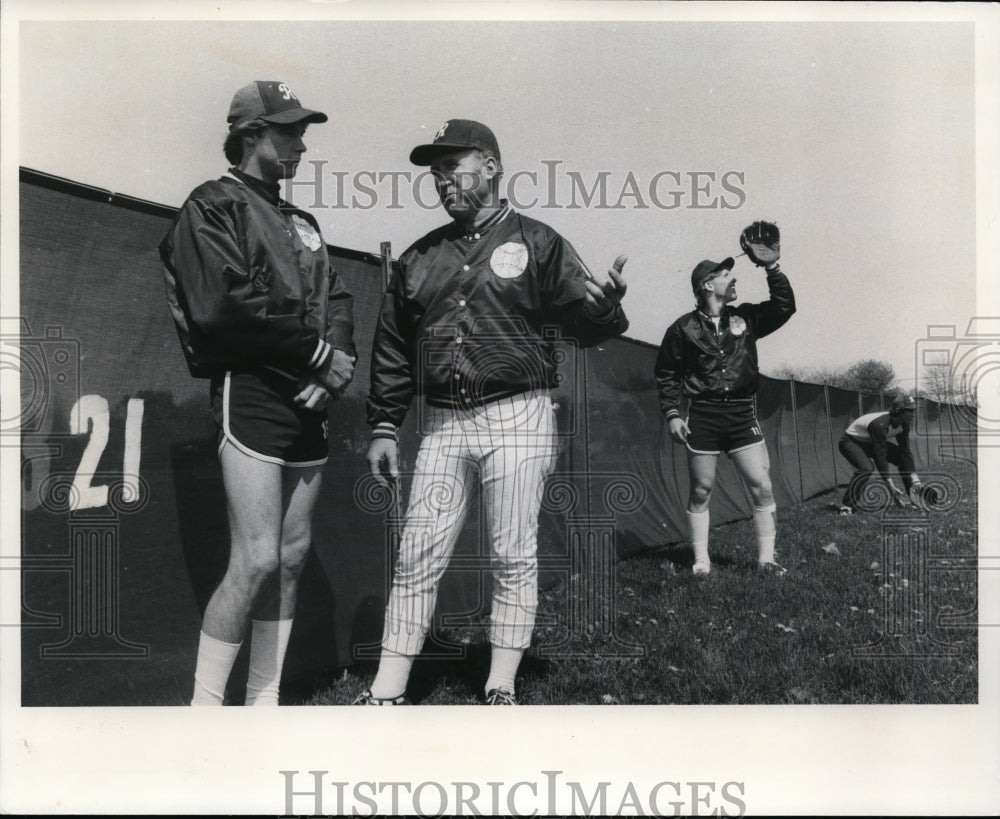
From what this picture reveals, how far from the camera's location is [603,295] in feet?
9.14

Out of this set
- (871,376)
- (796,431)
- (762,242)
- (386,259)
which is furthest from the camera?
(796,431)

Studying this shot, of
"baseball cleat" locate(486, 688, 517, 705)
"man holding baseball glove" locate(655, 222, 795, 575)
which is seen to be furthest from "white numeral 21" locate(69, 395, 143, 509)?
"man holding baseball glove" locate(655, 222, 795, 575)

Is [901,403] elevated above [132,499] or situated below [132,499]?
above

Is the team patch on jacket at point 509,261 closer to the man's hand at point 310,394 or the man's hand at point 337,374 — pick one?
the man's hand at point 337,374

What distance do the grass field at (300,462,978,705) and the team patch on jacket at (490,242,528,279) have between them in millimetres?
1201

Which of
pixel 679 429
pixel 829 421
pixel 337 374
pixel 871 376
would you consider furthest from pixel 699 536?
pixel 337 374

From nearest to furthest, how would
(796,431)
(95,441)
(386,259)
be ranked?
(95,441) → (386,259) → (796,431)

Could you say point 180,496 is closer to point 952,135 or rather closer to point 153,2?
point 153,2

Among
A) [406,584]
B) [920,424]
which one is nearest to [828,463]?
[920,424]

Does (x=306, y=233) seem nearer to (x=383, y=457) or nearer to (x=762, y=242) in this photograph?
(x=383, y=457)

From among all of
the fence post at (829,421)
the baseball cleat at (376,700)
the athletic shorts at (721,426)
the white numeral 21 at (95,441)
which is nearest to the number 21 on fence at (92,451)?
the white numeral 21 at (95,441)

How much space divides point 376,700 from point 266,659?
426 mm

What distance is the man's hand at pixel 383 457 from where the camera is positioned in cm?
290

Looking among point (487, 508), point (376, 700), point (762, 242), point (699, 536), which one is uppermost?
point (762, 242)
